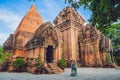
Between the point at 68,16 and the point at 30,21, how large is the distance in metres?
7.54

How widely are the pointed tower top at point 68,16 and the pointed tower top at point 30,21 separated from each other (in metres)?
5.14

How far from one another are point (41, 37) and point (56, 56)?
295 cm

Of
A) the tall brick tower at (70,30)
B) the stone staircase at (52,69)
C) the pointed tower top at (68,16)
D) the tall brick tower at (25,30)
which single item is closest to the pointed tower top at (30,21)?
the tall brick tower at (25,30)

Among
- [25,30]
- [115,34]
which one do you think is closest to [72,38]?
[25,30]

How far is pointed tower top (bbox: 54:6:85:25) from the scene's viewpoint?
2964cm

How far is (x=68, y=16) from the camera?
29.6m

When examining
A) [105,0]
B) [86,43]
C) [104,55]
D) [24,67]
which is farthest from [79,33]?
[105,0]

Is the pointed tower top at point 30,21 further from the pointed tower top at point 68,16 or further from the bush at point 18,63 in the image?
the bush at point 18,63

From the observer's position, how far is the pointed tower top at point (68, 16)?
2964 centimetres

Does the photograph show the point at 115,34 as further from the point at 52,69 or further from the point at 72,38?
the point at 52,69

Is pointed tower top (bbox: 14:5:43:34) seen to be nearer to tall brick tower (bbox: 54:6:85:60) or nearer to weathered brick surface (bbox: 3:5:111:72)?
weathered brick surface (bbox: 3:5:111:72)

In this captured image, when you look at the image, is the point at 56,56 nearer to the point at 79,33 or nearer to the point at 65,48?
the point at 65,48

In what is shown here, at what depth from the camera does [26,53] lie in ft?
66.7

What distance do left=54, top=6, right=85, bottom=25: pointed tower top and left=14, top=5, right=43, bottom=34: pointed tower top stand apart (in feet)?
16.9
